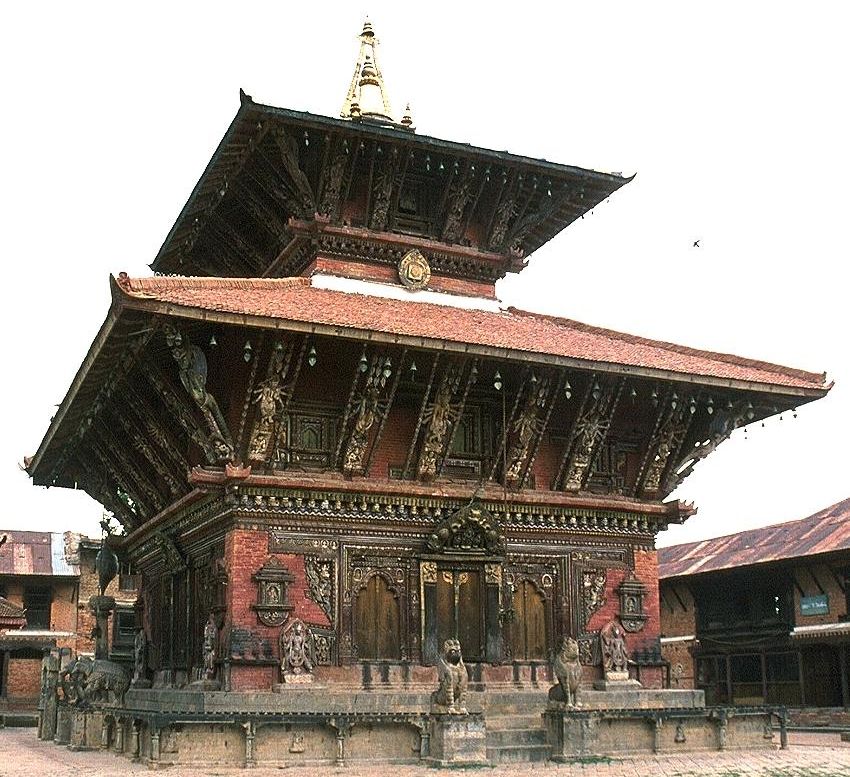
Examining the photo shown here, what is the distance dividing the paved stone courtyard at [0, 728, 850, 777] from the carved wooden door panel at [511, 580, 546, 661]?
9.26 ft

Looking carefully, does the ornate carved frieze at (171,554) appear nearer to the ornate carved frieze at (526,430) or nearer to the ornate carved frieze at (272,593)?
the ornate carved frieze at (272,593)

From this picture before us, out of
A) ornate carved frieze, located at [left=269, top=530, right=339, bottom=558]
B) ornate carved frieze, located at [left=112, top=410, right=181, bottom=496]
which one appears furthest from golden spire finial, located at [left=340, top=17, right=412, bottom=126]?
ornate carved frieze, located at [left=269, top=530, right=339, bottom=558]

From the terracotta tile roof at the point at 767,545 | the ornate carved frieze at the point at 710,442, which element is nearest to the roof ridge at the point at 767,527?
the terracotta tile roof at the point at 767,545

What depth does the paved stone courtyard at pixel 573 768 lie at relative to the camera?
53.3 feet

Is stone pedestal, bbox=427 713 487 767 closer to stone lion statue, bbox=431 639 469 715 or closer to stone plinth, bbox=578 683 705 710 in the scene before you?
stone lion statue, bbox=431 639 469 715

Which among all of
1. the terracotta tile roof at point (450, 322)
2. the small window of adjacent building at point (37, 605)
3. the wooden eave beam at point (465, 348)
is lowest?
the small window of adjacent building at point (37, 605)

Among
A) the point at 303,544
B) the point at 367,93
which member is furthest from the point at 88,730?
the point at 367,93

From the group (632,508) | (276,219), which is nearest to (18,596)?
(276,219)

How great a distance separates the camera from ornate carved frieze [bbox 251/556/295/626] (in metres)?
18.3

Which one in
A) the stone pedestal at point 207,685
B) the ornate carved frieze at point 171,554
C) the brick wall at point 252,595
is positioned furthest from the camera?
the ornate carved frieze at point 171,554

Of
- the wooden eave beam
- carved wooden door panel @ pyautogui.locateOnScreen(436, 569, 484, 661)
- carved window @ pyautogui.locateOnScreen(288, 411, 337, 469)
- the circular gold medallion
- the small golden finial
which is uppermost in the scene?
the small golden finial

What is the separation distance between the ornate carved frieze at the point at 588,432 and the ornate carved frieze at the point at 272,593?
553cm

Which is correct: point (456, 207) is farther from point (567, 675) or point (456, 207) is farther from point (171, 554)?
point (567, 675)

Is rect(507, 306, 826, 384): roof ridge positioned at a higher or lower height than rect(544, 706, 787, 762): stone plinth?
higher
